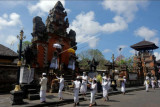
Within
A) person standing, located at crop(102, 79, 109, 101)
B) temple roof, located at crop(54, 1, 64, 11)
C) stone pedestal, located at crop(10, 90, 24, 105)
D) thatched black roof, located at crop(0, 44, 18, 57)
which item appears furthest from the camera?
temple roof, located at crop(54, 1, 64, 11)

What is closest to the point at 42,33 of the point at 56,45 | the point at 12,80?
the point at 56,45

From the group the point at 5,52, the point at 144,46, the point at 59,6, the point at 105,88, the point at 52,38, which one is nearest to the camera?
the point at 105,88

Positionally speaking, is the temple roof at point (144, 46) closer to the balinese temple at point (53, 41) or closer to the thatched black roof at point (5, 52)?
the balinese temple at point (53, 41)

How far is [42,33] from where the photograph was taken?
18656mm

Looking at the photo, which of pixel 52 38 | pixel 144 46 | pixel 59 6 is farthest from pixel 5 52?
pixel 144 46

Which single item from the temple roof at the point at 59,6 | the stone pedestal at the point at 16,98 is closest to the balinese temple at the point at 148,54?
the temple roof at the point at 59,6

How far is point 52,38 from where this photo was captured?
1961 centimetres

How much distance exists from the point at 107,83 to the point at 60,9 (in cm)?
1599

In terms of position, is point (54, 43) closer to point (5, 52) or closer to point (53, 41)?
point (53, 41)

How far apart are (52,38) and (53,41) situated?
0.46 meters

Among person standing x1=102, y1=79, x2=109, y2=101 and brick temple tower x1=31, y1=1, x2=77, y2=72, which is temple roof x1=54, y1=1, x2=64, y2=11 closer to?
brick temple tower x1=31, y1=1, x2=77, y2=72

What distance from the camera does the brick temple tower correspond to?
18031 mm

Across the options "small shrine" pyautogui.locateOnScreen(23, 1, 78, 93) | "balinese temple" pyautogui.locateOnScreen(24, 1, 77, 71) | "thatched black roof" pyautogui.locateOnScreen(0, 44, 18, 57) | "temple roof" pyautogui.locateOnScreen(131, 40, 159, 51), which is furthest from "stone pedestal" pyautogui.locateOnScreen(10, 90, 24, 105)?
"temple roof" pyautogui.locateOnScreen(131, 40, 159, 51)

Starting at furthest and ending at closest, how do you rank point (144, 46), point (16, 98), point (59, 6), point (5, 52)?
point (144, 46)
point (59, 6)
point (5, 52)
point (16, 98)
